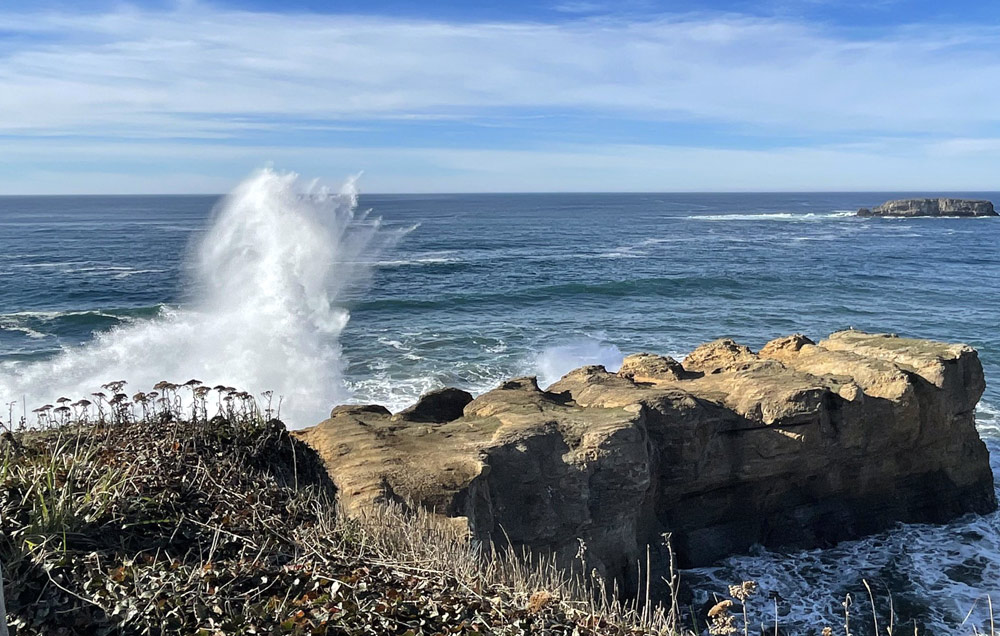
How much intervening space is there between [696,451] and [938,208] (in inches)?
4441

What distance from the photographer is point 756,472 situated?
12820 millimetres

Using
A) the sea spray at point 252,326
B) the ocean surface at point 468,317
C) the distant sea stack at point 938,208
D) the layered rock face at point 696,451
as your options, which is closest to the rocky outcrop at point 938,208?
the distant sea stack at point 938,208

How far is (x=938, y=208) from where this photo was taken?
10694 cm

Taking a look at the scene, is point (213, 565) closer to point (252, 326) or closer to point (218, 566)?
point (218, 566)

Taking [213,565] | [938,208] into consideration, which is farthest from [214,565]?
[938,208]

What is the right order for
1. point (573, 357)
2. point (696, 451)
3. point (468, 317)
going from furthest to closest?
point (468, 317) → point (573, 357) → point (696, 451)

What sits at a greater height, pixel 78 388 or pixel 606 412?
pixel 606 412

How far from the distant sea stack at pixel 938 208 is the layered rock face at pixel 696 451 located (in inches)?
4098

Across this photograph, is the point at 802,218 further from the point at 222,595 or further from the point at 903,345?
the point at 222,595

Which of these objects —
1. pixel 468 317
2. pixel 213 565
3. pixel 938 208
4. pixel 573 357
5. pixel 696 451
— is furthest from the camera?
pixel 938 208

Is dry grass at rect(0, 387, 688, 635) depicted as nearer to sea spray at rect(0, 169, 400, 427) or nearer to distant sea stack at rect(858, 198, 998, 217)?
sea spray at rect(0, 169, 400, 427)

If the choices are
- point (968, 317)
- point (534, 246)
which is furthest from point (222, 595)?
point (534, 246)

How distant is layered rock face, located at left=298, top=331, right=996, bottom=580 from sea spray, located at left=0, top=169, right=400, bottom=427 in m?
9.29

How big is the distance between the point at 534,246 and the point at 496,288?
23.5m
